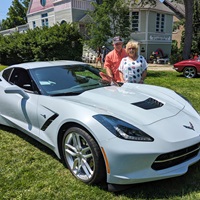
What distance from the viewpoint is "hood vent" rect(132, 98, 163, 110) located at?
2840 millimetres

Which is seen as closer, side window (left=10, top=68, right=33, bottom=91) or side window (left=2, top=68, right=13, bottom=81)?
side window (left=10, top=68, right=33, bottom=91)

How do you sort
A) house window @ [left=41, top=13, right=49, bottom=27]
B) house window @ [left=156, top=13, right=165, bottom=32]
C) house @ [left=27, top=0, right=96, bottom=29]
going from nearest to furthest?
house @ [left=27, top=0, right=96, bottom=29] → house window @ [left=156, top=13, right=165, bottom=32] → house window @ [left=41, top=13, right=49, bottom=27]

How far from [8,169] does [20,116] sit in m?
0.82

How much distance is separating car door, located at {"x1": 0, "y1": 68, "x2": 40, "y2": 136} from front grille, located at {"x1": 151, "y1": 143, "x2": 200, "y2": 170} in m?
1.72

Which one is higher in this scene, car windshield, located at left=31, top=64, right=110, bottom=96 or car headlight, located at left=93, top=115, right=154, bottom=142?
car windshield, located at left=31, top=64, right=110, bottom=96

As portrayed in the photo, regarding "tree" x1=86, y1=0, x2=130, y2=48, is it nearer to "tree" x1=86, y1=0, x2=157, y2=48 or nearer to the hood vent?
"tree" x1=86, y1=0, x2=157, y2=48

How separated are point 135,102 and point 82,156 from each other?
0.95 metres

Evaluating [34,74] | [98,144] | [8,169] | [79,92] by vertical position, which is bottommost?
[8,169]

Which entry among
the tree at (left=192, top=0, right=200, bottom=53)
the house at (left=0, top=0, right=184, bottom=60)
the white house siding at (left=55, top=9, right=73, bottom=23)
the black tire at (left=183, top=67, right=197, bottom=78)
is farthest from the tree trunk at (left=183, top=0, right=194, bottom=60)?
the white house siding at (left=55, top=9, right=73, bottom=23)

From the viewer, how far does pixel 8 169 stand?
302 centimetres

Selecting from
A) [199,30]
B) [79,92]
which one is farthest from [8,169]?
[199,30]

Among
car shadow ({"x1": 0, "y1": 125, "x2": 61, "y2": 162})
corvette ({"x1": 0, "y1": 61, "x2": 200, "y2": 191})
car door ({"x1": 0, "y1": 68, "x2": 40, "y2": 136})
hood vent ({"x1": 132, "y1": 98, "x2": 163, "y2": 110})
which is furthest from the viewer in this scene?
car shadow ({"x1": 0, "y1": 125, "x2": 61, "y2": 162})

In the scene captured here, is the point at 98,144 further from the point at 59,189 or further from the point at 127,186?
the point at 59,189

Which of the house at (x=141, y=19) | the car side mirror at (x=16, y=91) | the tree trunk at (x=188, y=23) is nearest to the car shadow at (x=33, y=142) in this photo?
the car side mirror at (x=16, y=91)
